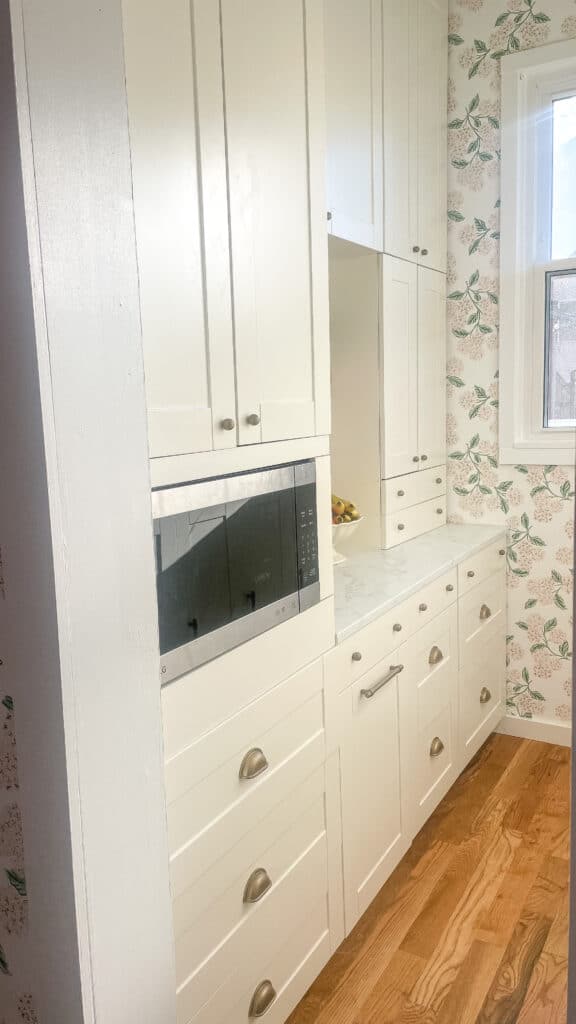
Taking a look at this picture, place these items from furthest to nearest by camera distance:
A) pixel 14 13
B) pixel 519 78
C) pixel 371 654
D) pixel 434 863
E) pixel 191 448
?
pixel 519 78
pixel 434 863
pixel 371 654
pixel 191 448
pixel 14 13

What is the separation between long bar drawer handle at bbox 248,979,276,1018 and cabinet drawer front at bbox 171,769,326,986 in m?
0.17

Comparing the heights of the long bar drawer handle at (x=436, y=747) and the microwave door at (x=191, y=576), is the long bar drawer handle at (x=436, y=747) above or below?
below

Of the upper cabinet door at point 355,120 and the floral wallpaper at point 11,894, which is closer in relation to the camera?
the floral wallpaper at point 11,894

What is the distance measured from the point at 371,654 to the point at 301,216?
1.01 meters

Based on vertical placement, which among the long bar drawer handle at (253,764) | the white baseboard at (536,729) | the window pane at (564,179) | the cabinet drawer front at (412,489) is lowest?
the white baseboard at (536,729)

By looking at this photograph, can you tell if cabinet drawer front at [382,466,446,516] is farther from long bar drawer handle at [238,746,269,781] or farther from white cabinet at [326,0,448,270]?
long bar drawer handle at [238,746,269,781]

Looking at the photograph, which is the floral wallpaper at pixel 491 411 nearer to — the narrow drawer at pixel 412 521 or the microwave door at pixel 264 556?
the narrow drawer at pixel 412 521

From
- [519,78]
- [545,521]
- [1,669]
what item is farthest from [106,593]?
[519,78]

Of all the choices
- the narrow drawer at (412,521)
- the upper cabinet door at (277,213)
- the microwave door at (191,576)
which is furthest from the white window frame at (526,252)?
the microwave door at (191,576)

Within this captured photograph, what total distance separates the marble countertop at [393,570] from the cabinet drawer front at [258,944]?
503 mm

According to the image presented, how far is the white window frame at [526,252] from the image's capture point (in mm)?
2795

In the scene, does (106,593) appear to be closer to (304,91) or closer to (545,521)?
(304,91)

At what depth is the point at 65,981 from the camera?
1.01 m

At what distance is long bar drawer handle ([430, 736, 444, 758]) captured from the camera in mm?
2383
